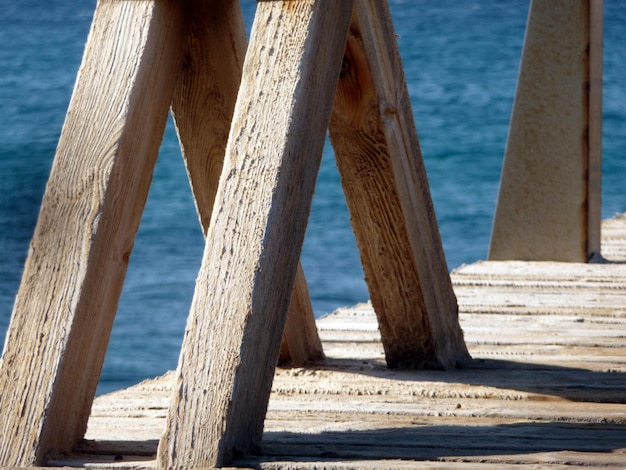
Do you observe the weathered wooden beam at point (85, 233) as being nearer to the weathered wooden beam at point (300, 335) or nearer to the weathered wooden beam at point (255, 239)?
the weathered wooden beam at point (255, 239)

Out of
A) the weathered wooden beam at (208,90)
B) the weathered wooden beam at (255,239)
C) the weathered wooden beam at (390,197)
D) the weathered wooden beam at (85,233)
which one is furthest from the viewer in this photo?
the weathered wooden beam at (390,197)

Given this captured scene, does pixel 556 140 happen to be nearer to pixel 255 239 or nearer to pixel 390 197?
pixel 390 197

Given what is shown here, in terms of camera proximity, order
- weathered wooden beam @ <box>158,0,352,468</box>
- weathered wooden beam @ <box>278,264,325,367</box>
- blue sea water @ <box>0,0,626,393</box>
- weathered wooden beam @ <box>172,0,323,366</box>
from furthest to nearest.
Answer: weathered wooden beam @ <box>278,264,325,367</box> → weathered wooden beam @ <box>172,0,323,366</box> → weathered wooden beam @ <box>158,0,352,468</box> → blue sea water @ <box>0,0,626,393</box>

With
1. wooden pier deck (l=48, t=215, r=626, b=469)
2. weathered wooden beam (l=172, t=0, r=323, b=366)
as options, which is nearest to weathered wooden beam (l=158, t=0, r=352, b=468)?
wooden pier deck (l=48, t=215, r=626, b=469)

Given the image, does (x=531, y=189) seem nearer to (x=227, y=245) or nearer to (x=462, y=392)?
(x=462, y=392)

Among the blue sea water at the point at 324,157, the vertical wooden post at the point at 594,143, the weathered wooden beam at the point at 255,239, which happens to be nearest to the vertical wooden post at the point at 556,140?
the vertical wooden post at the point at 594,143

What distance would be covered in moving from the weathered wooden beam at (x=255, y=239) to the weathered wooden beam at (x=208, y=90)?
12.8 inches

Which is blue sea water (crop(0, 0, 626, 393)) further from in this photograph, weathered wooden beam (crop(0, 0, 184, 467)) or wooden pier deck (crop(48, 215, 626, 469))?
wooden pier deck (crop(48, 215, 626, 469))

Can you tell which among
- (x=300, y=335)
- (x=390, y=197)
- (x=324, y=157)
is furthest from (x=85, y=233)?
(x=324, y=157)

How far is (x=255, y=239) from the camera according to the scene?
1.69m

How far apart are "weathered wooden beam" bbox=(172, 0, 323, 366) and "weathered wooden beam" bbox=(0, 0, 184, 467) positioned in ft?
0.56

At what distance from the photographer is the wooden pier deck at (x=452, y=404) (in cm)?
175

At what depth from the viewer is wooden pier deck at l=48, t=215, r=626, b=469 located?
1749 mm

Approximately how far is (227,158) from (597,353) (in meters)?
1.42
